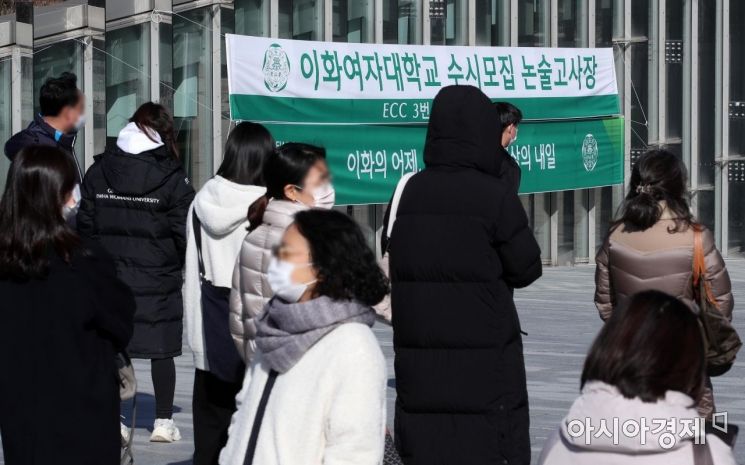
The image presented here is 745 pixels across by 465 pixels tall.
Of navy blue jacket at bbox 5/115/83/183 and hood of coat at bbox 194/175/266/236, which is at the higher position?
navy blue jacket at bbox 5/115/83/183

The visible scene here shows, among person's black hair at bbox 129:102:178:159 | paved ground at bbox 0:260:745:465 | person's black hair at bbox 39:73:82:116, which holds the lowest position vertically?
paved ground at bbox 0:260:745:465

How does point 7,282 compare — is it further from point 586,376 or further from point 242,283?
point 586,376

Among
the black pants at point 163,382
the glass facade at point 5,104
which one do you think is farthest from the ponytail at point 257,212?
the glass facade at point 5,104

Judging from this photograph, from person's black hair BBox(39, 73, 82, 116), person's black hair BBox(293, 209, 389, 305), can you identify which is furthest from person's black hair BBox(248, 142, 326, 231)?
person's black hair BBox(39, 73, 82, 116)

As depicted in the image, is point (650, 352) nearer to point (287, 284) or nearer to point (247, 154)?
point (287, 284)

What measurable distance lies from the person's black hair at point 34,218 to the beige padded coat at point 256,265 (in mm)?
1021

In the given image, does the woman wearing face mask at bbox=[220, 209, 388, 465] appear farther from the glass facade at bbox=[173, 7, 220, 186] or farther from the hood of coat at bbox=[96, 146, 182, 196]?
the glass facade at bbox=[173, 7, 220, 186]

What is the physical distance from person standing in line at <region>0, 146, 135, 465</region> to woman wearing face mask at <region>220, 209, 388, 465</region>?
0.76 metres

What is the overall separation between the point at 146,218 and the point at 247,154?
136 centimetres

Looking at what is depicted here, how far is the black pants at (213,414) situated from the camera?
5961 mm

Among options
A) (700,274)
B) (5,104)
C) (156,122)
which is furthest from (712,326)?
(5,104)

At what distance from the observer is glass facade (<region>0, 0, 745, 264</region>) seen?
51.5 feet

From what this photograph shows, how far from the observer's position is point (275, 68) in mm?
15547

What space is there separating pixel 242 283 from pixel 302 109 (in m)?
10.9
